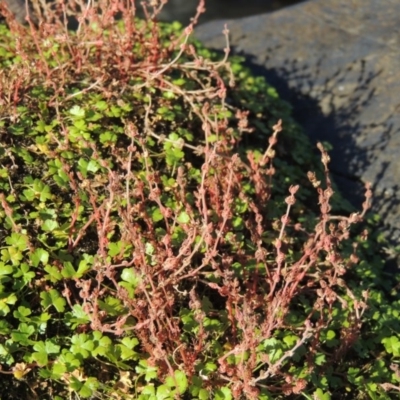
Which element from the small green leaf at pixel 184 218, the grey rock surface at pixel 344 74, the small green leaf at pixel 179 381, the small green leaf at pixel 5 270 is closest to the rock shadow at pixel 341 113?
the grey rock surface at pixel 344 74

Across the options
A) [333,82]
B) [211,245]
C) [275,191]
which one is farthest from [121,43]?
A: [333,82]

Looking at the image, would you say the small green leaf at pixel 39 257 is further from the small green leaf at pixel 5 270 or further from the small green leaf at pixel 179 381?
the small green leaf at pixel 179 381

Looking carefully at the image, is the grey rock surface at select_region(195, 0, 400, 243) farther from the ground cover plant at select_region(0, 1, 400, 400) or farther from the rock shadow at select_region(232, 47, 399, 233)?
the ground cover plant at select_region(0, 1, 400, 400)

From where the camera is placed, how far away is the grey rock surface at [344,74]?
14.0 ft

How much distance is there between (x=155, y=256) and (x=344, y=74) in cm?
267

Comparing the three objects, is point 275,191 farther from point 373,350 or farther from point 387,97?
point 387,97

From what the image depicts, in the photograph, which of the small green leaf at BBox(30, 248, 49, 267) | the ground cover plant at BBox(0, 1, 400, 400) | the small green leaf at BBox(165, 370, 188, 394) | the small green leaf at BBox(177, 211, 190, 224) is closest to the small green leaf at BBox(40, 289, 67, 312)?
the ground cover plant at BBox(0, 1, 400, 400)

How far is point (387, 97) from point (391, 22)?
3.19 ft

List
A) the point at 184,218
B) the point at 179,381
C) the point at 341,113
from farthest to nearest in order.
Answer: the point at 341,113 → the point at 184,218 → the point at 179,381

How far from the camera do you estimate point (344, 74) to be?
16.2 feet

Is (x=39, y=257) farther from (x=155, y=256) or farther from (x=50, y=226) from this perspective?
(x=155, y=256)

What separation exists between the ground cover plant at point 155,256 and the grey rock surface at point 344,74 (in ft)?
1.46

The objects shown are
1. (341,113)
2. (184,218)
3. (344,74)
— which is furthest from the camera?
(344,74)

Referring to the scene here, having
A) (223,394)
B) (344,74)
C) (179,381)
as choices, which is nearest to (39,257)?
(179,381)
